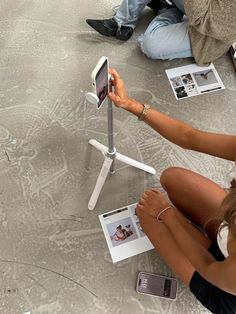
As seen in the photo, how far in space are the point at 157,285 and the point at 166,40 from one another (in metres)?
1.05

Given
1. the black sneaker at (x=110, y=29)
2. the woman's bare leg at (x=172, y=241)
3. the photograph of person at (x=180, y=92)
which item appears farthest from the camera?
the black sneaker at (x=110, y=29)

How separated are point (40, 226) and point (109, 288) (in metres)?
0.34

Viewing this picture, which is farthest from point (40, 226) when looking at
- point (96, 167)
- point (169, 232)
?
point (169, 232)

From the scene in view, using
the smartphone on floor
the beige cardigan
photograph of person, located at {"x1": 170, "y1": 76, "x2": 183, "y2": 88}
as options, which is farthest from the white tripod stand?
the beige cardigan

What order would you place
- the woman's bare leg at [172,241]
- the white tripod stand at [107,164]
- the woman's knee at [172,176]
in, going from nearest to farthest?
the woman's bare leg at [172,241] → the woman's knee at [172,176] → the white tripod stand at [107,164]

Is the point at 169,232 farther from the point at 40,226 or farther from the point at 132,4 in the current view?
the point at 132,4

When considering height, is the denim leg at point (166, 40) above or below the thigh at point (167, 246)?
above

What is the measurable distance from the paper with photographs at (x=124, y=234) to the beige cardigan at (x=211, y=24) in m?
0.77

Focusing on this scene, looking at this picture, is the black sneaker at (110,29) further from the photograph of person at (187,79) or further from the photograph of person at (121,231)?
the photograph of person at (121,231)

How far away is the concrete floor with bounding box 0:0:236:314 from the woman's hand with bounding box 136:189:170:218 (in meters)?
0.20

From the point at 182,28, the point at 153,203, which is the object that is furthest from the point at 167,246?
the point at 182,28

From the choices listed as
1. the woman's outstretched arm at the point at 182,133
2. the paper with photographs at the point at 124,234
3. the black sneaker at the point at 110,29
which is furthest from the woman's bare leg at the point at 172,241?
the black sneaker at the point at 110,29

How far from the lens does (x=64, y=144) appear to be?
1.54 m

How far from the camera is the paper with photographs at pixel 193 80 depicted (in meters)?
1.67
